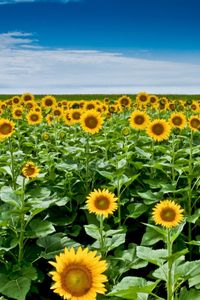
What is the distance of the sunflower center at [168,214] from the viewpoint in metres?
3.58

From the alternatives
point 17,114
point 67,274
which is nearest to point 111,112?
point 17,114

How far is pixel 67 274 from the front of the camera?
2.22m

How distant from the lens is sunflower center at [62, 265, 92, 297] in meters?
2.21

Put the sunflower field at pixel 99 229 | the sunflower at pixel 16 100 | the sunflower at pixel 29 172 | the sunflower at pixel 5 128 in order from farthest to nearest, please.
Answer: the sunflower at pixel 16 100 < the sunflower at pixel 5 128 < the sunflower at pixel 29 172 < the sunflower field at pixel 99 229

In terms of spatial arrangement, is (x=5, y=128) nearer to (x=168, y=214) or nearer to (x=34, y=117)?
(x=34, y=117)

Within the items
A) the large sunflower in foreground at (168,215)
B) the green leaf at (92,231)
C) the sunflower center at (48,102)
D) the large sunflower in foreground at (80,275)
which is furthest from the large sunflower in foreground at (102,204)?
the sunflower center at (48,102)

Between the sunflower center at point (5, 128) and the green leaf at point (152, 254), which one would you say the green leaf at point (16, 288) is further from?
the sunflower center at point (5, 128)

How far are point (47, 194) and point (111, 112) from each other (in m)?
6.04

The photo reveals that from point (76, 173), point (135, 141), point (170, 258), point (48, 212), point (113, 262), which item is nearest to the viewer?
point (170, 258)

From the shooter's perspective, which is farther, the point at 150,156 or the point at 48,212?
the point at 150,156

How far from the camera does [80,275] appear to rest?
2234 mm

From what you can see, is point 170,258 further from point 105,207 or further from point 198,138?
point 198,138

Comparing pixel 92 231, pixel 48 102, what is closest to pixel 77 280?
pixel 92 231

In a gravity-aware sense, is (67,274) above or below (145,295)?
above
